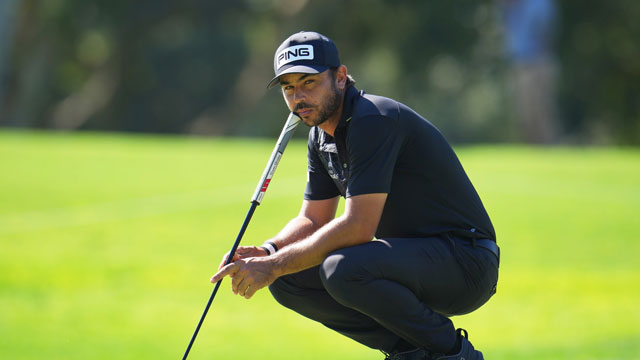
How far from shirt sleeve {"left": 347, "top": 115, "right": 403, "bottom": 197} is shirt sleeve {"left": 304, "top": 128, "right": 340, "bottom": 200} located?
1.70ft

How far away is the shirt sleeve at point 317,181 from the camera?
4.46 meters

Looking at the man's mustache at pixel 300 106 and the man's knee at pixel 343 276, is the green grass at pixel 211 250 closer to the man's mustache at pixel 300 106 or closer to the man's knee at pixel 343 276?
the man's knee at pixel 343 276

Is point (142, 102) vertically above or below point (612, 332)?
above

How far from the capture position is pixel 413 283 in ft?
12.9

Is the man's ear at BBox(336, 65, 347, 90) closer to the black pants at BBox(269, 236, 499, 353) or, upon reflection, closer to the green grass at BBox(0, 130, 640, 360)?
the black pants at BBox(269, 236, 499, 353)

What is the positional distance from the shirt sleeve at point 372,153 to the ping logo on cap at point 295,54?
14.5 inches

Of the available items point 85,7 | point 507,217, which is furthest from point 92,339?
point 85,7

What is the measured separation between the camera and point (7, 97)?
35250mm

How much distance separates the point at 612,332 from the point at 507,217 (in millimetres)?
5392

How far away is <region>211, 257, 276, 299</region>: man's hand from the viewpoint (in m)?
3.92

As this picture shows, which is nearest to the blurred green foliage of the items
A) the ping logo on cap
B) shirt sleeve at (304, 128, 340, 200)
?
shirt sleeve at (304, 128, 340, 200)

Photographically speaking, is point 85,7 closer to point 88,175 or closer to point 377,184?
point 88,175

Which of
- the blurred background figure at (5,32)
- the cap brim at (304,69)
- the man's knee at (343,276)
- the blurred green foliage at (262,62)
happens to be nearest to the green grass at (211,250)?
the man's knee at (343,276)

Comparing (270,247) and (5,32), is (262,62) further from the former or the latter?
(270,247)
